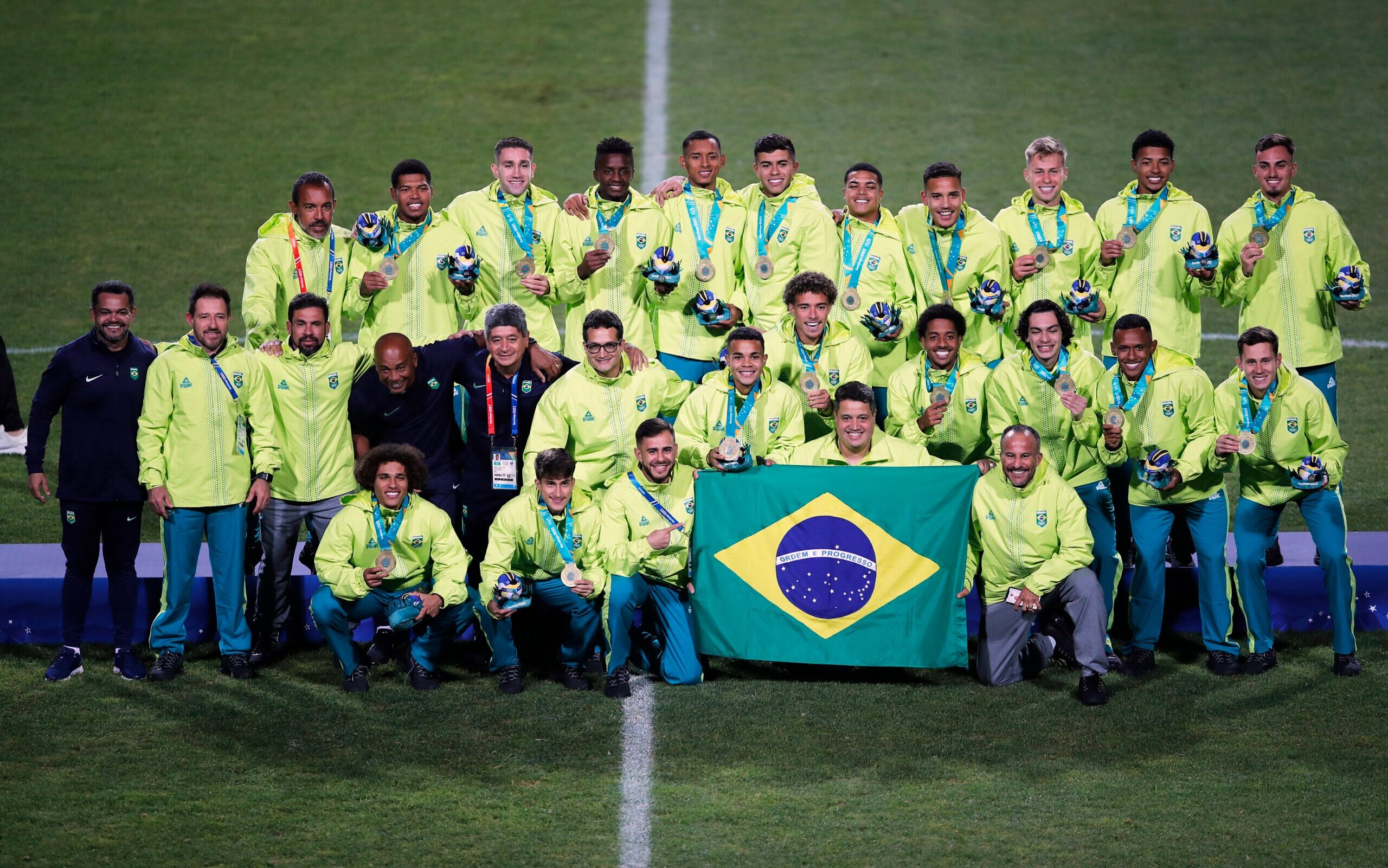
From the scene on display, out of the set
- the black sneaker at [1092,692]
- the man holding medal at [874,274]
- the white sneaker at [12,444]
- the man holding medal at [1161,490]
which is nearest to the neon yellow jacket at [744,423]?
the man holding medal at [874,274]

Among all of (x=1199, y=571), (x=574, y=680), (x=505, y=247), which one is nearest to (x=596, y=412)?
(x=574, y=680)

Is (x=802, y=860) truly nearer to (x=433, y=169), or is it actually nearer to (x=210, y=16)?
(x=433, y=169)

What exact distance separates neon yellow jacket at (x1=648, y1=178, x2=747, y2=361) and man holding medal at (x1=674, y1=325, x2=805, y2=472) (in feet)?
2.73

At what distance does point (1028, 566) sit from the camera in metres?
7.96

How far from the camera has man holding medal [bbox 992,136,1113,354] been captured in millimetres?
9109

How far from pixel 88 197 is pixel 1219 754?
1368 centimetres

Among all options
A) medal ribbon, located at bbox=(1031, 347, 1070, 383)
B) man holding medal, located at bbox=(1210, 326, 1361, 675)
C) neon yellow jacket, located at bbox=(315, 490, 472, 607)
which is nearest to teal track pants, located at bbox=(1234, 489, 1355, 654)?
man holding medal, located at bbox=(1210, 326, 1361, 675)

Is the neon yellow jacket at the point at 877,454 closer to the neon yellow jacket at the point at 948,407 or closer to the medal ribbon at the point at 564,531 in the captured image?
the neon yellow jacket at the point at 948,407

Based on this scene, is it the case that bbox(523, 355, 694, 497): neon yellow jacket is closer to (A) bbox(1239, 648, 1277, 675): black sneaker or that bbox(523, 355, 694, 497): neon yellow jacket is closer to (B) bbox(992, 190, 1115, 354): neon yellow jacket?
(B) bbox(992, 190, 1115, 354): neon yellow jacket

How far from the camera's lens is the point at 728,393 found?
27.5 feet

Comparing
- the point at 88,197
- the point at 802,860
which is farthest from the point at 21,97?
the point at 802,860

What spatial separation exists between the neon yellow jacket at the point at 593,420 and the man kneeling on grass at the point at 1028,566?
5.85 feet

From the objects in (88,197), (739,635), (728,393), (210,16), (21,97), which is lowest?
(739,635)

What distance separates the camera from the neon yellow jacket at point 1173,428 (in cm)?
812
